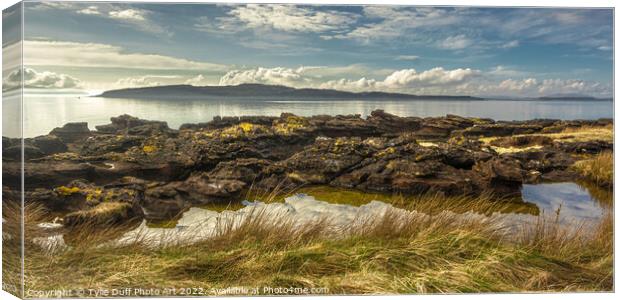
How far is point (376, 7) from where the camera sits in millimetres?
7441

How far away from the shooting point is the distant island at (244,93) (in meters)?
7.35

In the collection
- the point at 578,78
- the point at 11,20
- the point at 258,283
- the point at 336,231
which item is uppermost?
the point at 11,20

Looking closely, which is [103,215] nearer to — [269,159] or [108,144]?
[108,144]

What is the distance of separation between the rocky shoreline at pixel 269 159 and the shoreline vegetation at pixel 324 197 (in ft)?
0.05

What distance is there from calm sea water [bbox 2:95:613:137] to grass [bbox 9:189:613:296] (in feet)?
3.77

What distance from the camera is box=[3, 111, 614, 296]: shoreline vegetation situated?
22.9 ft

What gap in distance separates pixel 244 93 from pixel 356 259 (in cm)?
234

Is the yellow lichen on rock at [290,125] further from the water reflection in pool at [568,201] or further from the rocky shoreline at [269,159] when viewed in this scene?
the water reflection in pool at [568,201]

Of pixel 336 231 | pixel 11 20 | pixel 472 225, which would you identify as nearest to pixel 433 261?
pixel 472 225

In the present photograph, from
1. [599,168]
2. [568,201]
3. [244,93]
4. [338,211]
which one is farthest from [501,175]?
[244,93]

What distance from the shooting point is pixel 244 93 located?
7.45 meters

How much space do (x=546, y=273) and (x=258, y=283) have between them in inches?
129

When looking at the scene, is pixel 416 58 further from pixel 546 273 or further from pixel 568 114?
pixel 546 273

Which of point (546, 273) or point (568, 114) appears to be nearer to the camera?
point (546, 273)
